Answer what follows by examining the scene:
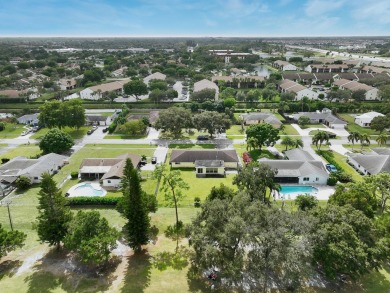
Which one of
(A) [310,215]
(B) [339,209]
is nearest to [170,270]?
(A) [310,215]

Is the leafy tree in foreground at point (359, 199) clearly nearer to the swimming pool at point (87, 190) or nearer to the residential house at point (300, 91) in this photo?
the swimming pool at point (87, 190)

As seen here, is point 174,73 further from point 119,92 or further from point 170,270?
point 170,270

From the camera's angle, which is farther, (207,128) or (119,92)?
(119,92)

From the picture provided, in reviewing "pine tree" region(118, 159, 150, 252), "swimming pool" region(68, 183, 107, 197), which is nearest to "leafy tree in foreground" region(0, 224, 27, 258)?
"pine tree" region(118, 159, 150, 252)

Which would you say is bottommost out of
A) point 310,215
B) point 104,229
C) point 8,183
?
point 8,183

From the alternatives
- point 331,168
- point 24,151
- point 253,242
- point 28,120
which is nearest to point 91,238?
point 253,242

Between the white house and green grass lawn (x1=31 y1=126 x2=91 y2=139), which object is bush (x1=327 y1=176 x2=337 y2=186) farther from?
green grass lawn (x1=31 y1=126 x2=91 y2=139)

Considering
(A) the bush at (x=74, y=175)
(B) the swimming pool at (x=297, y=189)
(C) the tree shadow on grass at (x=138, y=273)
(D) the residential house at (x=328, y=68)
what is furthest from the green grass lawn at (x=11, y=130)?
(D) the residential house at (x=328, y=68)
